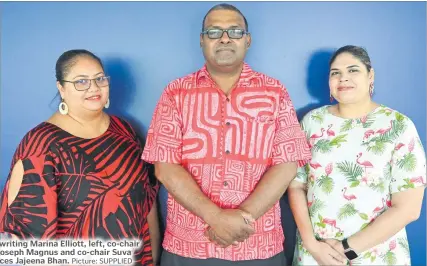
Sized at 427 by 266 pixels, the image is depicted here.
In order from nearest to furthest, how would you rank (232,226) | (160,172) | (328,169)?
(232,226)
(160,172)
(328,169)

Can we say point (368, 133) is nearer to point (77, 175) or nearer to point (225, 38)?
point (225, 38)

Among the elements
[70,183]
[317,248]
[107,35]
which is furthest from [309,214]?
[107,35]

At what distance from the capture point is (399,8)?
7.52ft

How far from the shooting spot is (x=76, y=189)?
1.82 meters

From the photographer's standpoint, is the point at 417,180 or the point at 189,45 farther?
the point at 189,45

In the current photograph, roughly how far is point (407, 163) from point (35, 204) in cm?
163

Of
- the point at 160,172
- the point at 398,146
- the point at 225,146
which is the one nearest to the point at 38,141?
the point at 160,172

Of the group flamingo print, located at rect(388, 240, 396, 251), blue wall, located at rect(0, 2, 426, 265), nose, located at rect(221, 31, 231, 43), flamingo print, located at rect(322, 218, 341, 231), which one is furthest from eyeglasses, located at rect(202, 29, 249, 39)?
Result: flamingo print, located at rect(388, 240, 396, 251)

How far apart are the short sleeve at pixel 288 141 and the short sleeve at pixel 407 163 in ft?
1.28

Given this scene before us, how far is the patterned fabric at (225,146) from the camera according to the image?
178cm

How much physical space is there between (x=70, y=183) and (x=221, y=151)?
70cm

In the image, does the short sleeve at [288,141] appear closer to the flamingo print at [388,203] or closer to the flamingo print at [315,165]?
the flamingo print at [315,165]

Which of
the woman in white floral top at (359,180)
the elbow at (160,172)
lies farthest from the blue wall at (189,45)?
the elbow at (160,172)

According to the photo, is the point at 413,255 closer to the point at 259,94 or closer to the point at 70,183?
the point at 259,94
